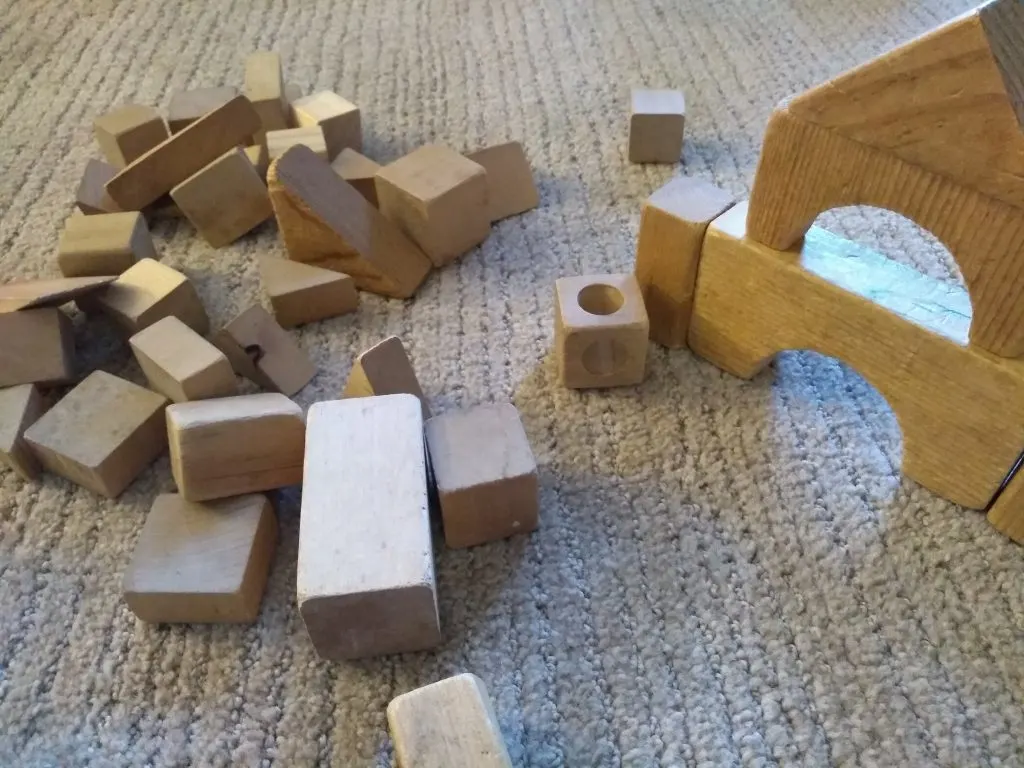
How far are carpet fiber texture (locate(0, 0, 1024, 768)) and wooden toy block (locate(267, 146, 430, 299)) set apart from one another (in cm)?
4

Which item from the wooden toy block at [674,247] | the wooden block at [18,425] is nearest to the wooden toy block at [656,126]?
the wooden toy block at [674,247]

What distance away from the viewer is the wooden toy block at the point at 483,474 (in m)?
0.79

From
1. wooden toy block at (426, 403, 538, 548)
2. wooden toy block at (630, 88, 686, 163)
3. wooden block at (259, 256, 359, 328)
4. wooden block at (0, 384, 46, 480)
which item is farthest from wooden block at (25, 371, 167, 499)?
wooden toy block at (630, 88, 686, 163)

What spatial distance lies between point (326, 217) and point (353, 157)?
7.2 inches

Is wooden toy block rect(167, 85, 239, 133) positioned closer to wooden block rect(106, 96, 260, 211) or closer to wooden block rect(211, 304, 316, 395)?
wooden block rect(106, 96, 260, 211)

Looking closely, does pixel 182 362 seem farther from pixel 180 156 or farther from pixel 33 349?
pixel 180 156

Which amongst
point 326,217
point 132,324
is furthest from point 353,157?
point 132,324

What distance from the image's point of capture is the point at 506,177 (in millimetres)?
1196

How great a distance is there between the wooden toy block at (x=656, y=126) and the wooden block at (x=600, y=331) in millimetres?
384

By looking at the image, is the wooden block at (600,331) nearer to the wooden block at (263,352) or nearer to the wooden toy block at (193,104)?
the wooden block at (263,352)

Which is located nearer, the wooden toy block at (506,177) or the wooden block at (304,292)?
the wooden block at (304,292)

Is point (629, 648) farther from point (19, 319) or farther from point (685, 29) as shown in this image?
point (685, 29)

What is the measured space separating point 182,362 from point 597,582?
1.53ft

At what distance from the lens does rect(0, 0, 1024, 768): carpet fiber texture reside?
0.72 meters
